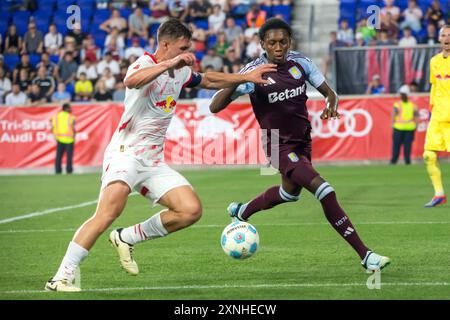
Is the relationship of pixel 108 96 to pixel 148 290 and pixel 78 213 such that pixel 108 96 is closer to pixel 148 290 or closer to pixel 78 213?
pixel 78 213

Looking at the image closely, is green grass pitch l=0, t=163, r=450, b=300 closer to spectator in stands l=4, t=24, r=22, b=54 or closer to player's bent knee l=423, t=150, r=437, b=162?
player's bent knee l=423, t=150, r=437, b=162

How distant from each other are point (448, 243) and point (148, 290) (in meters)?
4.14

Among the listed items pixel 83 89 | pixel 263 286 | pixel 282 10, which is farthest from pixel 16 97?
pixel 263 286

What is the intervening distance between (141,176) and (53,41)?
74.2 ft

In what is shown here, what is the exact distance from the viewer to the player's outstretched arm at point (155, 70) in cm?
791

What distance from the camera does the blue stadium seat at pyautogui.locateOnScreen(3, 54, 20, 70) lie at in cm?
3028

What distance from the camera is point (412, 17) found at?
29203 mm

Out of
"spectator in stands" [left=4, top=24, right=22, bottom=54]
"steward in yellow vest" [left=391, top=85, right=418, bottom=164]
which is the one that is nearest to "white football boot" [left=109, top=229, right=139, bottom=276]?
"steward in yellow vest" [left=391, top=85, right=418, bottom=164]

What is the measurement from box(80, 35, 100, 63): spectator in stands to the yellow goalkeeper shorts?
16381mm

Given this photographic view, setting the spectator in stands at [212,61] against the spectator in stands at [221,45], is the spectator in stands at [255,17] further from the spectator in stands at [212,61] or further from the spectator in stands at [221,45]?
the spectator in stands at [212,61]

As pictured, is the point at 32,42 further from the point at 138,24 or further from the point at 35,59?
the point at 138,24

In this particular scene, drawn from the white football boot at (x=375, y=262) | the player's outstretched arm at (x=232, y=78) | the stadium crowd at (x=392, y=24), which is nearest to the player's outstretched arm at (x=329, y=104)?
the player's outstretched arm at (x=232, y=78)
